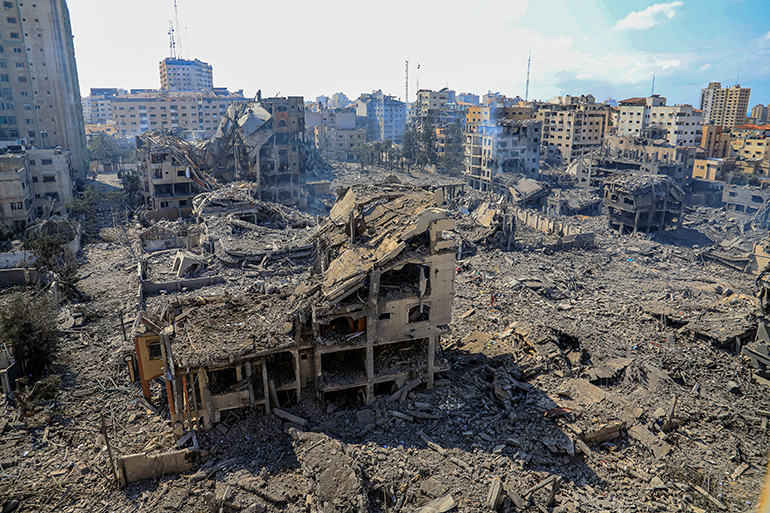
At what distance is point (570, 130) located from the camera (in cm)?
6475

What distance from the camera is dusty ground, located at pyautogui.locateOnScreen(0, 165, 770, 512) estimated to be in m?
10.9

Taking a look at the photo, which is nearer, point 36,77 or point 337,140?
point 36,77

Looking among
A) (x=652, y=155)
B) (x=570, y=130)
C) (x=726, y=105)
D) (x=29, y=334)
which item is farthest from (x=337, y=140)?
(x=29, y=334)

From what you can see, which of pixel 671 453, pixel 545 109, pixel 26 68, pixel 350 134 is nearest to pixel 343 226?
pixel 671 453

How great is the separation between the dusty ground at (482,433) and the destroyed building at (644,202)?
62.0 feet

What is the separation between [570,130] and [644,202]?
3025 centimetres

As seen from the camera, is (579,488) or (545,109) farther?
(545,109)

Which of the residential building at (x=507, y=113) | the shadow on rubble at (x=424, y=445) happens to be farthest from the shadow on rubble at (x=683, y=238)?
the residential building at (x=507, y=113)

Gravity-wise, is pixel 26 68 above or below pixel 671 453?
above

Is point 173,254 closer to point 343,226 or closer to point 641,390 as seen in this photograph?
point 343,226

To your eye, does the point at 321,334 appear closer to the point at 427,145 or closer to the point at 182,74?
the point at 427,145

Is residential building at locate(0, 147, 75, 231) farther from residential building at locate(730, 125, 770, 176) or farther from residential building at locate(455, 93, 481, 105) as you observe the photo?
residential building at locate(455, 93, 481, 105)

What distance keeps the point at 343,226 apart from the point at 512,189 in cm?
3337

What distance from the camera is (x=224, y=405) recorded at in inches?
508
